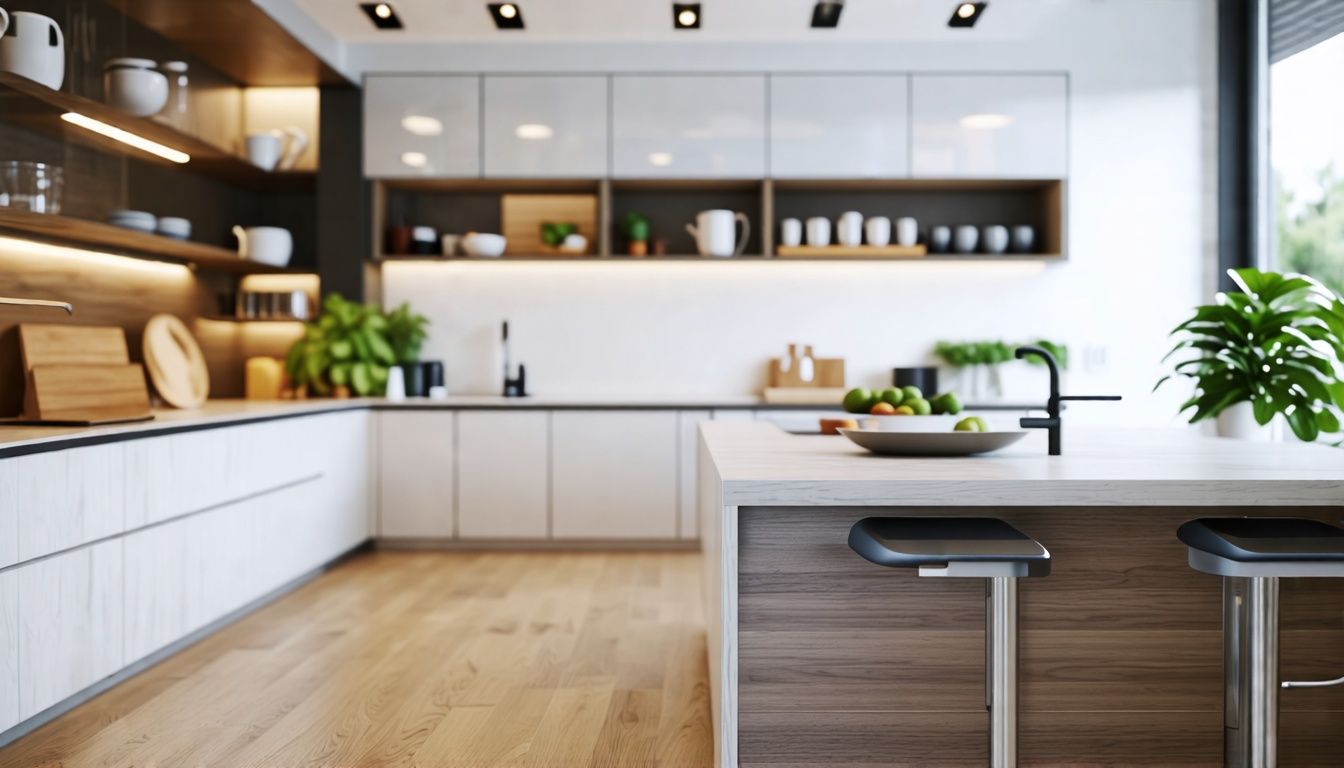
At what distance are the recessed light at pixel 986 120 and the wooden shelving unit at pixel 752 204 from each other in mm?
273

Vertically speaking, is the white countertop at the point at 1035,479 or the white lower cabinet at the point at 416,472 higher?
the white countertop at the point at 1035,479

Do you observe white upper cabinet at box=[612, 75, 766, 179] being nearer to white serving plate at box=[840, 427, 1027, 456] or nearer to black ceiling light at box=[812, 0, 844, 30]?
black ceiling light at box=[812, 0, 844, 30]

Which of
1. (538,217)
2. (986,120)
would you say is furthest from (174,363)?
(986,120)

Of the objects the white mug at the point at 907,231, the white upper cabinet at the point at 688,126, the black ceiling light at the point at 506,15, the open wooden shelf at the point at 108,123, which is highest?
the black ceiling light at the point at 506,15

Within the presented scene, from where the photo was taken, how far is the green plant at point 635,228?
16.0 feet

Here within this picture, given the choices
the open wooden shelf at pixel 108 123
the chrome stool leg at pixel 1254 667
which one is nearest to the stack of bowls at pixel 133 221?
the open wooden shelf at pixel 108 123

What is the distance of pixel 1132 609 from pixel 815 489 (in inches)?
33.1

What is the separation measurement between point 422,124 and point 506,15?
2.60 ft

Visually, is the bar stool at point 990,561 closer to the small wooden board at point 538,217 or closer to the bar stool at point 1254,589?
the bar stool at point 1254,589

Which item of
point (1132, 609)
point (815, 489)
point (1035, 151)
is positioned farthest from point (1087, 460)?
point (1035, 151)

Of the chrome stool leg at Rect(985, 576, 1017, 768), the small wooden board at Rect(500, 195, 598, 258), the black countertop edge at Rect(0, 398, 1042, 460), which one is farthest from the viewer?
the small wooden board at Rect(500, 195, 598, 258)

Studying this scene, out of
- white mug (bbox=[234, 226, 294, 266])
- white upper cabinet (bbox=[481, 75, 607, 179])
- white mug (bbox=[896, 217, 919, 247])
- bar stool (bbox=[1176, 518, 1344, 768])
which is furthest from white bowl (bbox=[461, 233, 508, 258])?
bar stool (bbox=[1176, 518, 1344, 768])

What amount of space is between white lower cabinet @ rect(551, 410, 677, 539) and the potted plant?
844 mm

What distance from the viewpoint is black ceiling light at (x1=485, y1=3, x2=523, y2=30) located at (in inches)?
168
